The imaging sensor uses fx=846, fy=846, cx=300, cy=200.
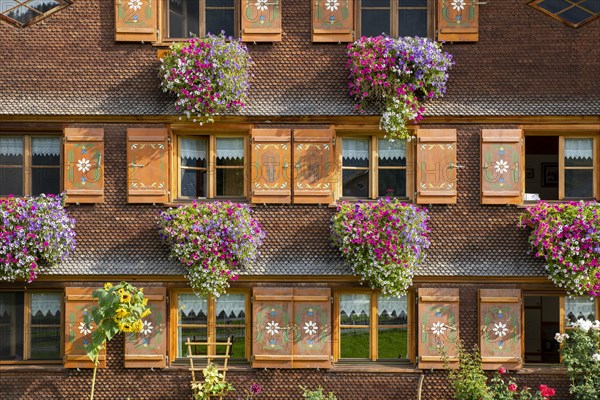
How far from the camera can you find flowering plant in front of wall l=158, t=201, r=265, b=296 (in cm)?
1489

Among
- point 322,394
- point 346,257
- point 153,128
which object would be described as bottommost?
point 322,394

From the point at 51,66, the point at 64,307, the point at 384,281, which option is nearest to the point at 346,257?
the point at 384,281

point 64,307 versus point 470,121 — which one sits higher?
point 470,121

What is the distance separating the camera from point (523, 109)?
15523mm

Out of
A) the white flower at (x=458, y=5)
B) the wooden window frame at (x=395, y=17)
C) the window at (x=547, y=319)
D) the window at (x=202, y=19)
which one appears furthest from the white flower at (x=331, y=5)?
the window at (x=547, y=319)

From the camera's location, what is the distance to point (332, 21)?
15.7m

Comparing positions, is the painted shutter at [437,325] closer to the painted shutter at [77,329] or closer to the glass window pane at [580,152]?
the glass window pane at [580,152]

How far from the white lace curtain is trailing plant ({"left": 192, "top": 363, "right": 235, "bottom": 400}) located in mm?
7603

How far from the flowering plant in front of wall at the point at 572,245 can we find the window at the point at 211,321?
5.53 metres

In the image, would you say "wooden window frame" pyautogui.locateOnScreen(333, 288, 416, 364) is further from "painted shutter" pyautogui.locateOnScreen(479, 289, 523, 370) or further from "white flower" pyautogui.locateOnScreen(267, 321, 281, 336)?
"painted shutter" pyautogui.locateOnScreen(479, 289, 523, 370)

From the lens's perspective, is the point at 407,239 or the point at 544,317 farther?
the point at 544,317

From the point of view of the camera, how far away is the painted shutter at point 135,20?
15664 millimetres

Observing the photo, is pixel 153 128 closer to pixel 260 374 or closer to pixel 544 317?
pixel 260 374

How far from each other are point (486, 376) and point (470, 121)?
183 inches
